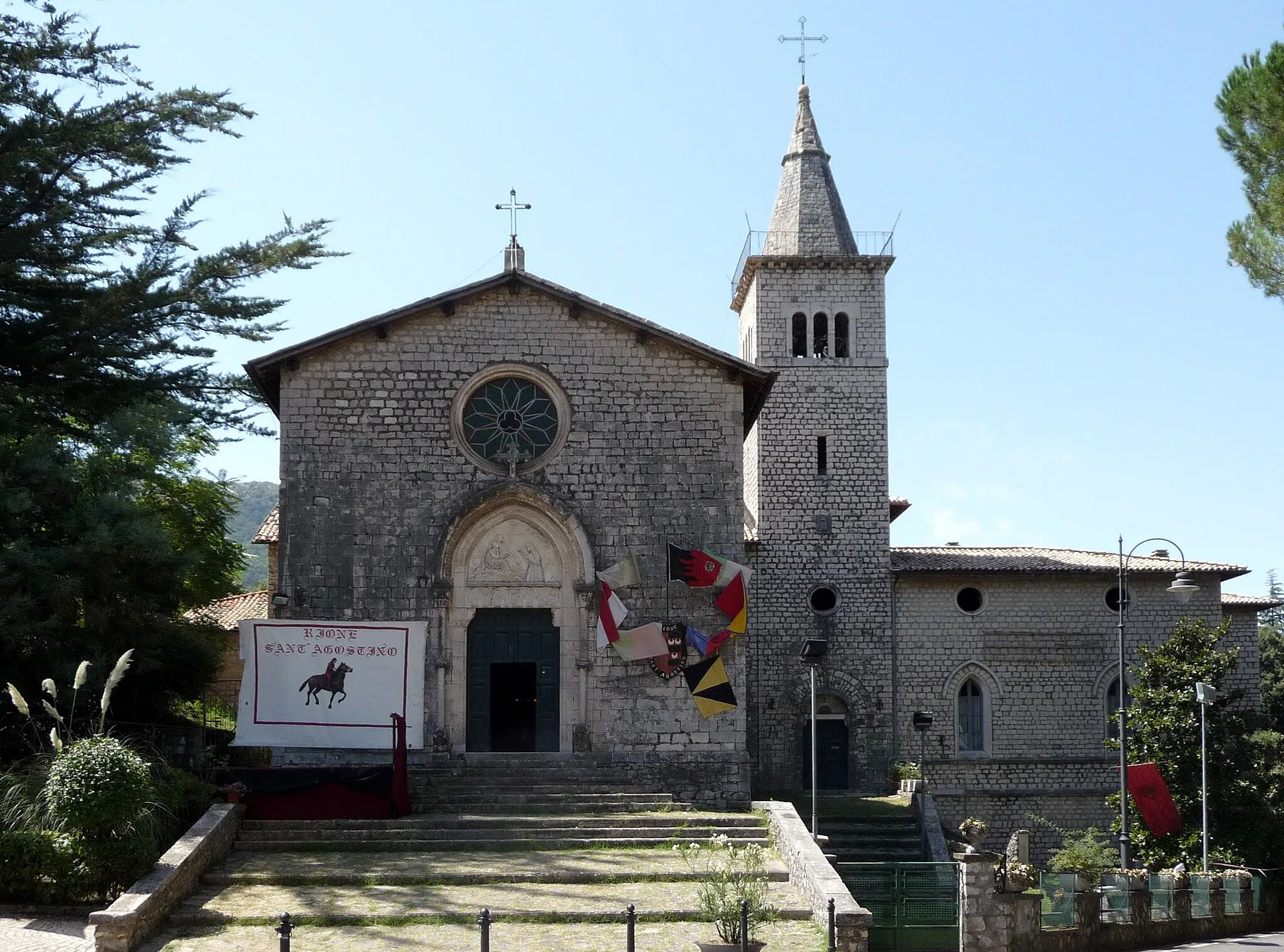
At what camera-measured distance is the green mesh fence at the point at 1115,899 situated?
19625 millimetres

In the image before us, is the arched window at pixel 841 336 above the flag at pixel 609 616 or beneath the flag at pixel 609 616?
above

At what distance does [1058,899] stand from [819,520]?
14.3 m

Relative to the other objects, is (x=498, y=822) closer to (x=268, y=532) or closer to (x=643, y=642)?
(x=643, y=642)

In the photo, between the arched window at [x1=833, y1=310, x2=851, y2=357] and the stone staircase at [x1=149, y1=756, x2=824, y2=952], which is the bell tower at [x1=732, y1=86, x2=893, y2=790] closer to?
the arched window at [x1=833, y1=310, x2=851, y2=357]

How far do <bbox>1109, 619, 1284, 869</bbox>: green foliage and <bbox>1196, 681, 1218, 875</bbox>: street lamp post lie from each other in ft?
0.73

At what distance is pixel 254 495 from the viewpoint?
146 metres

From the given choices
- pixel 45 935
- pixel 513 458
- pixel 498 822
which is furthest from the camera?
pixel 513 458

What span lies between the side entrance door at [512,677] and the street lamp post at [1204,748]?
10.6 meters

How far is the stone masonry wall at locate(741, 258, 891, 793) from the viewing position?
31.0 m

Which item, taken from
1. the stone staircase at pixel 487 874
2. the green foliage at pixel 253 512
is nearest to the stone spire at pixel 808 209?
the stone staircase at pixel 487 874

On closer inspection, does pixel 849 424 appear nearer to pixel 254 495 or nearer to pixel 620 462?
pixel 620 462

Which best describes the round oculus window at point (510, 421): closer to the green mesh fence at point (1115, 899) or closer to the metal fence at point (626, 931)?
the metal fence at point (626, 931)

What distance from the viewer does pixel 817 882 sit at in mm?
15812

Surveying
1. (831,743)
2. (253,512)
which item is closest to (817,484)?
(831,743)
